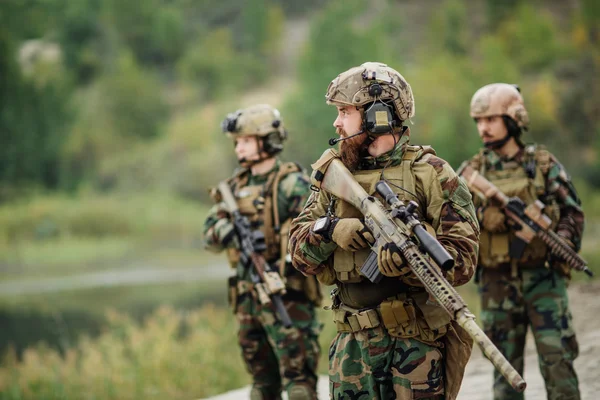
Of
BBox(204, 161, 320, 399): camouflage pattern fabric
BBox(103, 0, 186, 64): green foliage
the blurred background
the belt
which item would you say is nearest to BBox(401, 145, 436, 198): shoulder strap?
the belt

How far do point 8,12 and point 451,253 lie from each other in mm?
25190

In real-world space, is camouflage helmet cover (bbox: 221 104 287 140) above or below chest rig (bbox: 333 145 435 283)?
A: above

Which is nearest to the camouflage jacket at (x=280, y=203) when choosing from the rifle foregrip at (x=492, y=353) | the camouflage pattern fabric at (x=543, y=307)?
the camouflage pattern fabric at (x=543, y=307)

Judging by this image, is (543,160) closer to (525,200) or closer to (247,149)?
(525,200)

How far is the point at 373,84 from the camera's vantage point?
4.08m

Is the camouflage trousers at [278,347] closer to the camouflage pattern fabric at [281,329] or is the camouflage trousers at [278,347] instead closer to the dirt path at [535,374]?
the camouflage pattern fabric at [281,329]

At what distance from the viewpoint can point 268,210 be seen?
21.0 ft

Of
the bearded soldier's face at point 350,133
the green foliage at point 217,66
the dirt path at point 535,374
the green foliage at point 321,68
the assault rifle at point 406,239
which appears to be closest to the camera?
the assault rifle at point 406,239

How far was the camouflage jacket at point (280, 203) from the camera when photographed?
6.35m

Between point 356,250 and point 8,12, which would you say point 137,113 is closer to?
point 8,12

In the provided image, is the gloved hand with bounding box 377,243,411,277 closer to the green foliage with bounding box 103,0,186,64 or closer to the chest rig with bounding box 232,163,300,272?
the chest rig with bounding box 232,163,300,272

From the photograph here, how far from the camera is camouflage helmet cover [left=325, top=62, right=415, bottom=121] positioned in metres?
4.09

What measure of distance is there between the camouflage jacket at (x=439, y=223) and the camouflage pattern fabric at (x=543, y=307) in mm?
2179

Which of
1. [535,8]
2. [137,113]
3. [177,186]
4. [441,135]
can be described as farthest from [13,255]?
[535,8]
